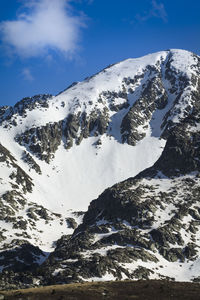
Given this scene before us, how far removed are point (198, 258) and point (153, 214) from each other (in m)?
21.0

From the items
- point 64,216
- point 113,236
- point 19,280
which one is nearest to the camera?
point 19,280

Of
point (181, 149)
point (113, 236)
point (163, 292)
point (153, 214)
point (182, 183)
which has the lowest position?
point (163, 292)

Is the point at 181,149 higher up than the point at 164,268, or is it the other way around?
the point at 181,149

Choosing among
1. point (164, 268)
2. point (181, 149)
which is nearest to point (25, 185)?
point (181, 149)

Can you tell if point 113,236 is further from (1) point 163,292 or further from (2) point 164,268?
(1) point 163,292

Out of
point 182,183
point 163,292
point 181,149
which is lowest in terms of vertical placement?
point 163,292

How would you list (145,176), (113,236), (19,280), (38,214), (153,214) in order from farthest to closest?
(38,214)
(145,176)
(153,214)
(113,236)
(19,280)

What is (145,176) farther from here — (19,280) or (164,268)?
(19,280)

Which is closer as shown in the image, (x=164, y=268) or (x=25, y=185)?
(x=164, y=268)

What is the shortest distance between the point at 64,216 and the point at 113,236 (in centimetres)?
7901

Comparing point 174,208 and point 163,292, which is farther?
point 174,208

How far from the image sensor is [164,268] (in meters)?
→ 82.9

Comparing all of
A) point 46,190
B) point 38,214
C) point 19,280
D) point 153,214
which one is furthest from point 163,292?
point 46,190

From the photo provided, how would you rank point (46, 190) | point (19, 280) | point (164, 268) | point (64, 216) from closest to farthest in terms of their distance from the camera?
1. point (19, 280)
2. point (164, 268)
3. point (64, 216)
4. point (46, 190)
